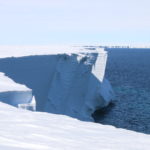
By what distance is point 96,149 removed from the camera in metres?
2.05

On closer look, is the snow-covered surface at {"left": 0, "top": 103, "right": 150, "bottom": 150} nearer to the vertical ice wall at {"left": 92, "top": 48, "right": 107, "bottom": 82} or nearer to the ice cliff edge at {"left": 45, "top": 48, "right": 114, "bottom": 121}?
the ice cliff edge at {"left": 45, "top": 48, "right": 114, "bottom": 121}

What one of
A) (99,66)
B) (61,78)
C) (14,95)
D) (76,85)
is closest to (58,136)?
(14,95)

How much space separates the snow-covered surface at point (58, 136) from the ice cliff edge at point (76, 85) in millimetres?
8219

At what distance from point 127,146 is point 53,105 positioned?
9.26 metres

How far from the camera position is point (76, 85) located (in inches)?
507

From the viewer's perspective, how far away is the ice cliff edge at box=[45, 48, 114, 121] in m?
11.7

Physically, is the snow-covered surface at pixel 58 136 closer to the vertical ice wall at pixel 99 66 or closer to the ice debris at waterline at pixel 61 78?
the ice debris at waterline at pixel 61 78

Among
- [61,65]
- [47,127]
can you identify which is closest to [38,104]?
[61,65]

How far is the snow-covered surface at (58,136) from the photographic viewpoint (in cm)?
200

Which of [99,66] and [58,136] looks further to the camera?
[99,66]

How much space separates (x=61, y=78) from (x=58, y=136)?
9.85 meters

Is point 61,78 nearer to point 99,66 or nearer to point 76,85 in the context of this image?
point 76,85

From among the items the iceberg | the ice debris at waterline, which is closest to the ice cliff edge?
the ice debris at waterline

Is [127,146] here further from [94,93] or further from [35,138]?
[94,93]
